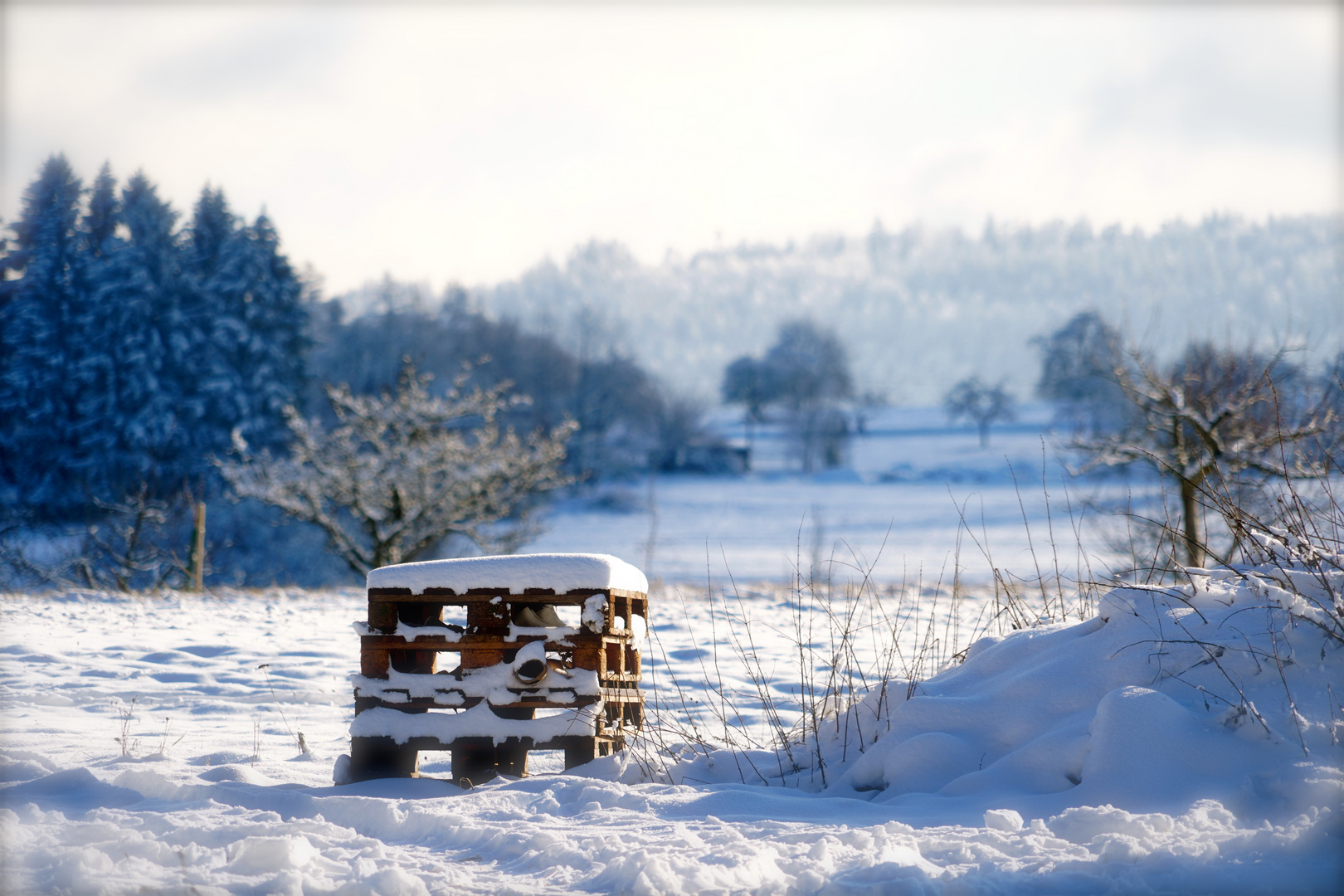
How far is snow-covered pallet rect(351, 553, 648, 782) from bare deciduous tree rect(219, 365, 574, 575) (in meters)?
11.6

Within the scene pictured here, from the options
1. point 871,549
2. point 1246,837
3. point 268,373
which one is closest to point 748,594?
point 1246,837

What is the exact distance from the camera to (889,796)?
3.31 meters

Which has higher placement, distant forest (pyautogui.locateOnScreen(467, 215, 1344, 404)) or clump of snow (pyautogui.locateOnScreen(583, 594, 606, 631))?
distant forest (pyautogui.locateOnScreen(467, 215, 1344, 404))

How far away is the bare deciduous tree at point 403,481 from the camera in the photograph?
15805mm

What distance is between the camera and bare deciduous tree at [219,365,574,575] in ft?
51.9

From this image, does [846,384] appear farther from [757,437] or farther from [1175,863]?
[1175,863]

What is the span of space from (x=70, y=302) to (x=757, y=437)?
3920 cm

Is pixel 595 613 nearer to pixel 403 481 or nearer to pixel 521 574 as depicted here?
pixel 521 574

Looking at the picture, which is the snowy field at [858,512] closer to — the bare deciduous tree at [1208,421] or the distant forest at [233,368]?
the distant forest at [233,368]

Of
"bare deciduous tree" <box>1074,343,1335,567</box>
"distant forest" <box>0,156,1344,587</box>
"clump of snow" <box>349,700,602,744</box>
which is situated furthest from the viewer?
"distant forest" <box>0,156,1344,587</box>

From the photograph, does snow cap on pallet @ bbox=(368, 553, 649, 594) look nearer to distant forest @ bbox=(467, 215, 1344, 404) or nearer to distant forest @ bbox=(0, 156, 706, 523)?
distant forest @ bbox=(0, 156, 706, 523)

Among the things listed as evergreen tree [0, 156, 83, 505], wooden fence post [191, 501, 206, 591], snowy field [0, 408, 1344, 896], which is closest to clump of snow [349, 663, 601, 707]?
snowy field [0, 408, 1344, 896]

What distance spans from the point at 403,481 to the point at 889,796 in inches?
550

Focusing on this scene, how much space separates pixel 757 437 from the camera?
5956 cm
